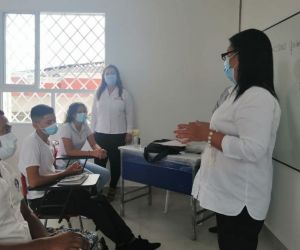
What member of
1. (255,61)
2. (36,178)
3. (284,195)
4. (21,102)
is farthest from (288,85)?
(21,102)

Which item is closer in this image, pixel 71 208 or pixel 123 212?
pixel 71 208

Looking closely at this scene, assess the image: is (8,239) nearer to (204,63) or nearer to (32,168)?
(32,168)

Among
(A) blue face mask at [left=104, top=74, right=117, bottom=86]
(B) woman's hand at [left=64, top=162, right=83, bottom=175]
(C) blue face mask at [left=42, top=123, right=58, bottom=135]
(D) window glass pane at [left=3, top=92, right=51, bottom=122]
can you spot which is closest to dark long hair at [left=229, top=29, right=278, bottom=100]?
(B) woman's hand at [left=64, top=162, right=83, bottom=175]

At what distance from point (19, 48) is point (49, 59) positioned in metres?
0.38

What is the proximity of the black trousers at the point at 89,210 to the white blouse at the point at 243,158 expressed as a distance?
89 cm

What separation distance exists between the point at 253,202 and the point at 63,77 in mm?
3209

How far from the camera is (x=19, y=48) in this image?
405 centimetres

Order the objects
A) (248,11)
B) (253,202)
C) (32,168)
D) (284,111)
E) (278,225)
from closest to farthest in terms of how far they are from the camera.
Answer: (253,202) → (32,168) → (284,111) → (278,225) → (248,11)

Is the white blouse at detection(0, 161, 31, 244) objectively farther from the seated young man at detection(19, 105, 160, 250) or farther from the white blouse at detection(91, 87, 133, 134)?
the white blouse at detection(91, 87, 133, 134)

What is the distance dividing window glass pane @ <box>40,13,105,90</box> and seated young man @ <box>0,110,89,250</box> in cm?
275

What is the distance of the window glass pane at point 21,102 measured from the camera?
4.12 metres

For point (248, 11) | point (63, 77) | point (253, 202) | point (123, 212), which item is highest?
point (248, 11)

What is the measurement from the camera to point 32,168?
2174 millimetres

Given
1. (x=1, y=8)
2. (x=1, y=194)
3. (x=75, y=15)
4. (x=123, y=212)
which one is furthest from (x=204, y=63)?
(x=1, y=194)
